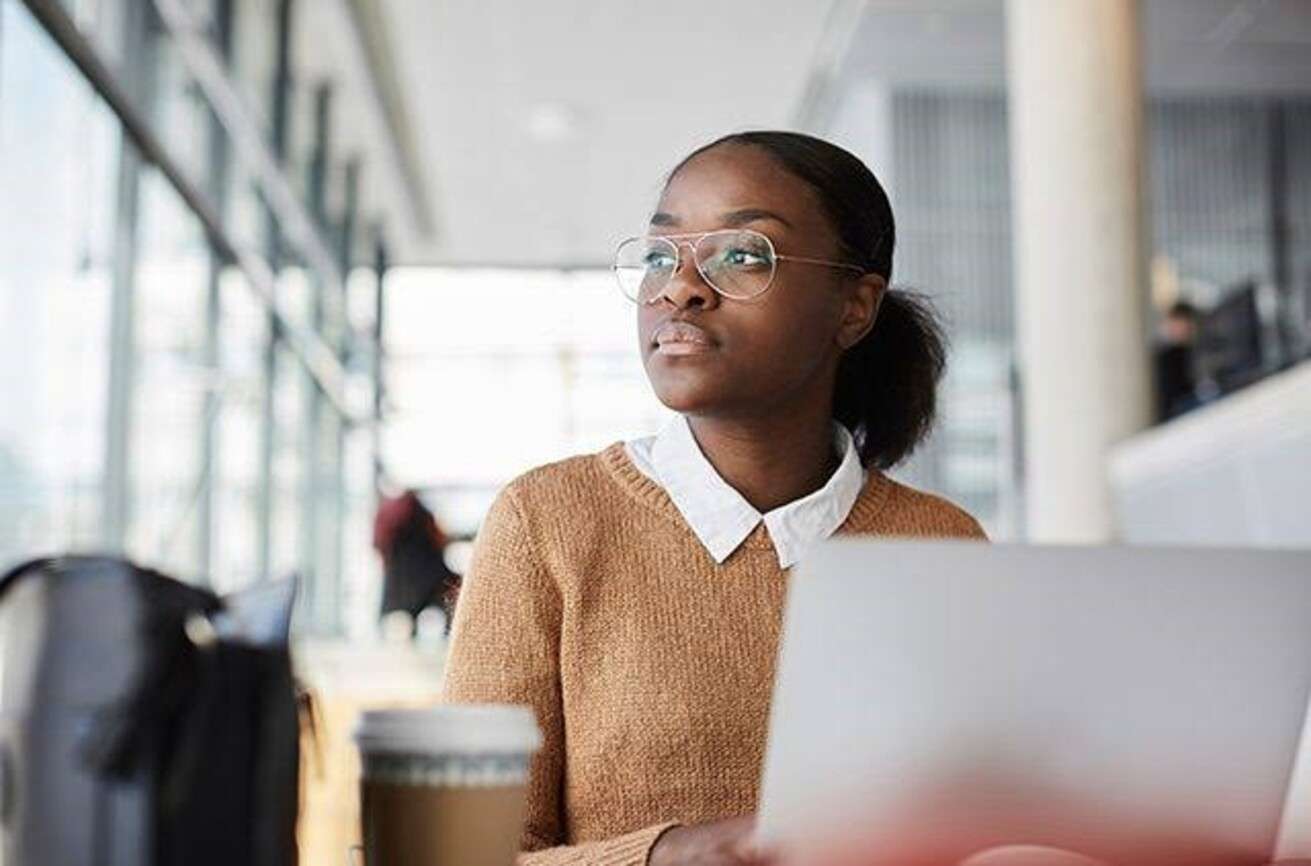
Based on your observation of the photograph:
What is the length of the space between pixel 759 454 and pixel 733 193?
0.21 m

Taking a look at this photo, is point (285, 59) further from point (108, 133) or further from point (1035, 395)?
point (1035, 395)

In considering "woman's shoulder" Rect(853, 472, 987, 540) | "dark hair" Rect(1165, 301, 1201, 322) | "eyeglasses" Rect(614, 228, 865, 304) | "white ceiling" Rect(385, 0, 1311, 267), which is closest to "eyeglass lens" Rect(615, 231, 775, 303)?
"eyeglasses" Rect(614, 228, 865, 304)

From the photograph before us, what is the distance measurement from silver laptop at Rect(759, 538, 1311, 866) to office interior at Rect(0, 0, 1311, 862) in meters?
0.25

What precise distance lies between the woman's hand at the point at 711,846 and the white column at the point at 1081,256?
193 inches

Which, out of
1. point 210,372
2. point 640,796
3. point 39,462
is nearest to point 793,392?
point 640,796

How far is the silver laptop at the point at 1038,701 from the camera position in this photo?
83cm

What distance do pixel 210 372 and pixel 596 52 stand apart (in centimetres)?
319

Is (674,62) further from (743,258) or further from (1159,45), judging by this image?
(743,258)

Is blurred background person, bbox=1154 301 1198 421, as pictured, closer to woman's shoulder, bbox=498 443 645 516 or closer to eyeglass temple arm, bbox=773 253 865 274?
eyeglass temple arm, bbox=773 253 865 274

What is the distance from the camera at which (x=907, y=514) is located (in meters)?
1.49

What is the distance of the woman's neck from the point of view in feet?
4.72

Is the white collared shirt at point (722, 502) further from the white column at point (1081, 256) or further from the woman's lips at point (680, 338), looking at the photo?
the white column at point (1081, 256)

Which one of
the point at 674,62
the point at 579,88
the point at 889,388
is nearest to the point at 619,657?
the point at 889,388

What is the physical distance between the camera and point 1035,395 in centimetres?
593
